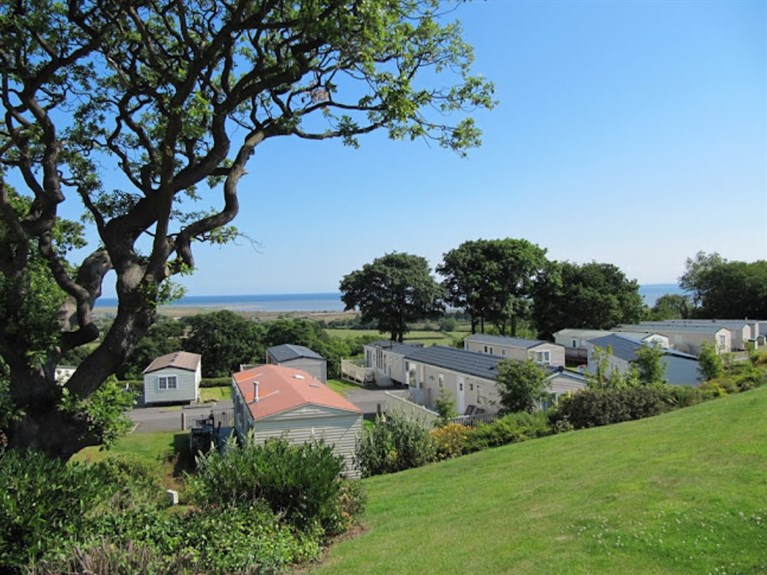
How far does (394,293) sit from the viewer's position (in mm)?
49531

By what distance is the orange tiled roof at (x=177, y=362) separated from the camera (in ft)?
113

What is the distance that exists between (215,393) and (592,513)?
36.4 metres

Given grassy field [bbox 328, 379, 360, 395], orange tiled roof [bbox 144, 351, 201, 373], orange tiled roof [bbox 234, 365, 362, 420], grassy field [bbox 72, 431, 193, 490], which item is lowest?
grassy field [bbox 328, 379, 360, 395]

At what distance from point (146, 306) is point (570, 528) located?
6.20m

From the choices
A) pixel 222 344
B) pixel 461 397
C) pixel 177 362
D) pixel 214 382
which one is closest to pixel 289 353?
pixel 177 362

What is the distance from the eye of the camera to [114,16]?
25.4 ft

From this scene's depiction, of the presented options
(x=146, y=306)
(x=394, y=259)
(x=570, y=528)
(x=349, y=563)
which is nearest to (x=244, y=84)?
(x=146, y=306)

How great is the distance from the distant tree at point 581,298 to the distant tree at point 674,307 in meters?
16.4

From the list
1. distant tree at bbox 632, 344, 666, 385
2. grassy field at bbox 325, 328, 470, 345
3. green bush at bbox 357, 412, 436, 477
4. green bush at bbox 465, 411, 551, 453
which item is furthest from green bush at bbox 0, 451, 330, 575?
grassy field at bbox 325, 328, 470, 345

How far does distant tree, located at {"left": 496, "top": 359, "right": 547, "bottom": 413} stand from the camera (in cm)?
2008

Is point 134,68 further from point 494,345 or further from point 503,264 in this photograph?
point 503,264

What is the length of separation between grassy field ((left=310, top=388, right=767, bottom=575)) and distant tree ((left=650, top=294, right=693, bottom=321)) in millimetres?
65370

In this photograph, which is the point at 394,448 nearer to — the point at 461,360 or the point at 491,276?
the point at 461,360

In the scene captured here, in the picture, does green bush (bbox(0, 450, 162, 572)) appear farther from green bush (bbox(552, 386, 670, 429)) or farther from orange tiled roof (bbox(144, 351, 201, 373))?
orange tiled roof (bbox(144, 351, 201, 373))
